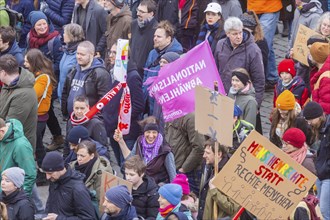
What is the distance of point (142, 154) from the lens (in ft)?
41.3

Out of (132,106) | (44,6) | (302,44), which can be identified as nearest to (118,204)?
(132,106)

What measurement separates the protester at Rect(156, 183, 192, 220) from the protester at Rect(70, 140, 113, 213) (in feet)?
3.41

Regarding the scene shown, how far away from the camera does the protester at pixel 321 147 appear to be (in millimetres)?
12000

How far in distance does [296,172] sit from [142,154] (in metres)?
2.82

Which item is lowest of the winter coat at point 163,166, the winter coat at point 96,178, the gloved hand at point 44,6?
the winter coat at point 163,166

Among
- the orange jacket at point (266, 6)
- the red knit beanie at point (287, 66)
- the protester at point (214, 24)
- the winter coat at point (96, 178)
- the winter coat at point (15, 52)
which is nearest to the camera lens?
the winter coat at point (96, 178)

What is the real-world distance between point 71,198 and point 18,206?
507 millimetres

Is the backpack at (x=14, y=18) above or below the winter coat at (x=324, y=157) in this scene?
above

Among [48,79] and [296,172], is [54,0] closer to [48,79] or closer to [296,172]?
[48,79]

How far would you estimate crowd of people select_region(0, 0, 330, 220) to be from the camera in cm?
1108

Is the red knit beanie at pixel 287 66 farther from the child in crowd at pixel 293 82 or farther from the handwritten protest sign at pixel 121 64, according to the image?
the handwritten protest sign at pixel 121 64

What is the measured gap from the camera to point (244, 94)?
43.2ft

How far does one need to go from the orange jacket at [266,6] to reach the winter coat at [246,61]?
2247 mm

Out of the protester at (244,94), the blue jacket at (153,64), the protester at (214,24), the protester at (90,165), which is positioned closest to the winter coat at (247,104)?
the protester at (244,94)
